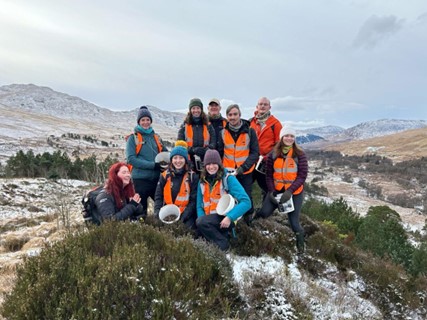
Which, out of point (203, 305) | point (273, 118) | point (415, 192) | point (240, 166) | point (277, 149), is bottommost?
point (415, 192)

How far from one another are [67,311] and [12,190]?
20.4 meters

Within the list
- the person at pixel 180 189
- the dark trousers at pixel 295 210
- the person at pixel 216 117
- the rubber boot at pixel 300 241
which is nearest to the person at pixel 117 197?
the person at pixel 180 189

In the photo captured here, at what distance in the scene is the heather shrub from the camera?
2488mm

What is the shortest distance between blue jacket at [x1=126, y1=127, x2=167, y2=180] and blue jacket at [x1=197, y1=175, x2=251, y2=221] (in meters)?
1.03

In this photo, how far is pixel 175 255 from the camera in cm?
346

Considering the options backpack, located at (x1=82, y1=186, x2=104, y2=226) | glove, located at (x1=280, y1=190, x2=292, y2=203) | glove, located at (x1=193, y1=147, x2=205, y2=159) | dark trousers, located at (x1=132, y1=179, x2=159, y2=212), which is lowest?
backpack, located at (x1=82, y1=186, x2=104, y2=226)

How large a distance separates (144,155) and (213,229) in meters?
1.85

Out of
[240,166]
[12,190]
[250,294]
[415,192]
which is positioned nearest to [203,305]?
[250,294]

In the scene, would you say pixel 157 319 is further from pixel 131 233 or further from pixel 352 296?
pixel 352 296

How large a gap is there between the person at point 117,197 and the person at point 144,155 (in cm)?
52

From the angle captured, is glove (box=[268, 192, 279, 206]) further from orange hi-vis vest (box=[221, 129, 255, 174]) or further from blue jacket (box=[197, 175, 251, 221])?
blue jacket (box=[197, 175, 251, 221])

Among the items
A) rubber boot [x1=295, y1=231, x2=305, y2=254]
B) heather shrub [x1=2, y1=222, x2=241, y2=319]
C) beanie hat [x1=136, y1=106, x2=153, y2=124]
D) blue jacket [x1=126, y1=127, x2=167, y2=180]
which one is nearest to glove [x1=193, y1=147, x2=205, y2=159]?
blue jacket [x1=126, y1=127, x2=167, y2=180]

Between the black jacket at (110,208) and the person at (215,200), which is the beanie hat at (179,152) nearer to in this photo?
the person at (215,200)

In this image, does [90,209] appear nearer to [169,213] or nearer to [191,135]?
[169,213]
